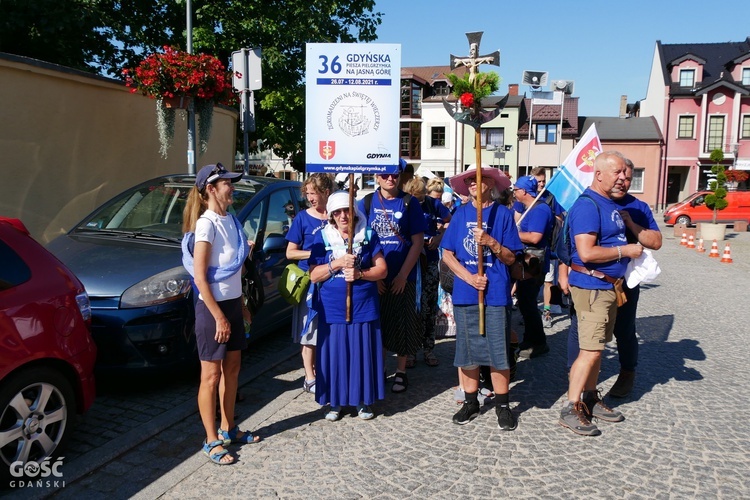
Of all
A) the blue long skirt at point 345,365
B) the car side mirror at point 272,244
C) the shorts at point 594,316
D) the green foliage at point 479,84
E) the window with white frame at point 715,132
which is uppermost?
the window with white frame at point 715,132

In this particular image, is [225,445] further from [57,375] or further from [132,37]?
[132,37]

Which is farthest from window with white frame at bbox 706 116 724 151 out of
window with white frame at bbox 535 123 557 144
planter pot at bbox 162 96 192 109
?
planter pot at bbox 162 96 192 109

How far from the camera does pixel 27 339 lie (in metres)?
3.45

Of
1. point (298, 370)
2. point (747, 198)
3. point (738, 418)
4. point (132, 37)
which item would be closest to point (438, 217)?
point (298, 370)

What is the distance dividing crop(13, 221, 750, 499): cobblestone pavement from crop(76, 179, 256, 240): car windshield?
151 centimetres

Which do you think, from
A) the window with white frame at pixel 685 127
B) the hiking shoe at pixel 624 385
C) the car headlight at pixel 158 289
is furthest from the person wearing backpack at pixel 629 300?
the window with white frame at pixel 685 127

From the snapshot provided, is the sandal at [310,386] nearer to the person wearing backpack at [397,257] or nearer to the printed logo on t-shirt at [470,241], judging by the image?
the person wearing backpack at [397,257]

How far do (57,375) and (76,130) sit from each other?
6496 mm

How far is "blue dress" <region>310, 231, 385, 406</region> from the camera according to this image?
4.46 m

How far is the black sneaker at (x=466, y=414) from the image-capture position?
14.8 feet

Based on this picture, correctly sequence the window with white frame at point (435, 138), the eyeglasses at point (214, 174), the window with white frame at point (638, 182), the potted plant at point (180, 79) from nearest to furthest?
the eyeglasses at point (214, 174) → the potted plant at point (180, 79) → the window with white frame at point (638, 182) → the window with white frame at point (435, 138)

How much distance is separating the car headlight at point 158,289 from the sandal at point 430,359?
94.8 inches

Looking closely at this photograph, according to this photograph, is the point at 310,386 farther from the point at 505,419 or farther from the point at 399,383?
the point at 505,419

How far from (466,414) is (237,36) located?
1589cm
